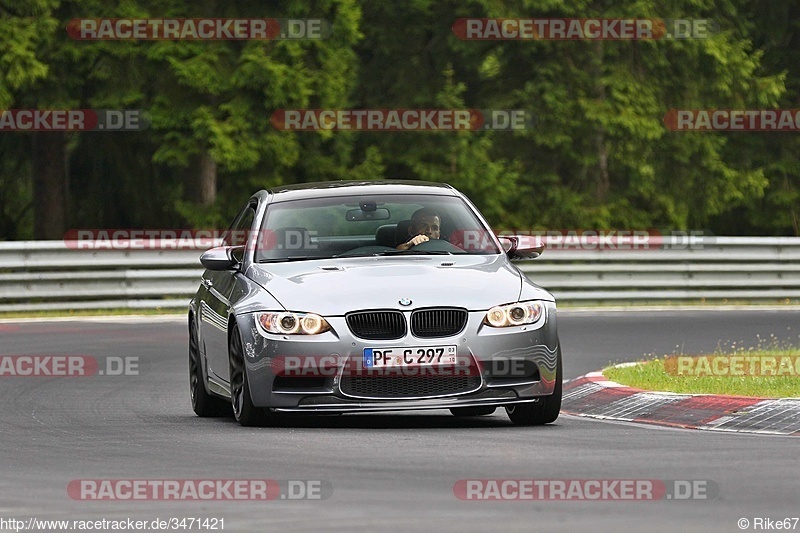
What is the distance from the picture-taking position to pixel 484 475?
32.1 feet

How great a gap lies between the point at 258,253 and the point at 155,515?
478 cm

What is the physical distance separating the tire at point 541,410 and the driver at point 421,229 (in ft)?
4.48

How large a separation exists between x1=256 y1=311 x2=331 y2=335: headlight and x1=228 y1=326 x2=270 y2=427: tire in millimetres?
316

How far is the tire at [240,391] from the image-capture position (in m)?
12.4

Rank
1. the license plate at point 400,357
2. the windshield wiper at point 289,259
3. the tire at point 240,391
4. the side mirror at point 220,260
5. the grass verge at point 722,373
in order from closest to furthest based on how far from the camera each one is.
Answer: the license plate at point 400,357, the tire at point 240,391, the windshield wiper at point 289,259, the side mirror at point 220,260, the grass verge at point 722,373

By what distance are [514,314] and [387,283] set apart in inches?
32.0

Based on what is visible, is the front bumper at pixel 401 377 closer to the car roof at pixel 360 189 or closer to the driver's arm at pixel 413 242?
the driver's arm at pixel 413 242

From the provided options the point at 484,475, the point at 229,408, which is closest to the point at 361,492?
the point at 484,475

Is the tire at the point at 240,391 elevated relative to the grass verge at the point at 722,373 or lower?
elevated

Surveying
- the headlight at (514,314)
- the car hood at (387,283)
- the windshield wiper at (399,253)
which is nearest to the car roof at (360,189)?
the windshield wiper at (399,253)

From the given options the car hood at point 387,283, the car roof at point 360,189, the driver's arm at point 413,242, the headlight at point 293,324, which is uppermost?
the car roof at point 360,189

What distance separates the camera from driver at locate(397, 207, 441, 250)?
13.2m

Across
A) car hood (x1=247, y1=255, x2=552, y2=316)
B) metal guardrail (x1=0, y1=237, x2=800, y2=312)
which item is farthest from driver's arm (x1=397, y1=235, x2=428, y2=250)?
metal guardrail (x1=0, y1=237, x2=800, y2=312)

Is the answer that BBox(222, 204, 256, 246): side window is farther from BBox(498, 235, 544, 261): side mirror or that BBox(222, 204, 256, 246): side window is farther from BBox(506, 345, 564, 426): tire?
BBox(506, 345, 564, 426): tire
